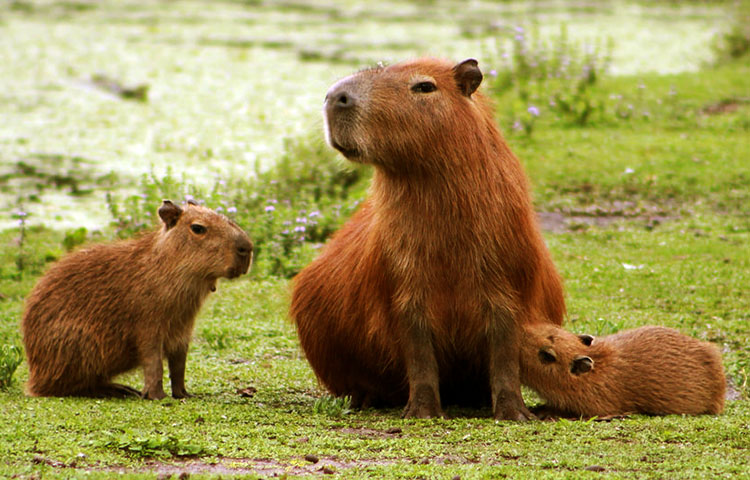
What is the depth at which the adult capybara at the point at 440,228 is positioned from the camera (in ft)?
17.7

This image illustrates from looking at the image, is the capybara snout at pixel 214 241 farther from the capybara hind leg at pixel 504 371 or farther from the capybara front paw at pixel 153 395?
the capybara hind leg at pixel 504 371

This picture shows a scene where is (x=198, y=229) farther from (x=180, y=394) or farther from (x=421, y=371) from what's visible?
(x=421, y=371)

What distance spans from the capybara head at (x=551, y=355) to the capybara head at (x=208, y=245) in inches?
65.5

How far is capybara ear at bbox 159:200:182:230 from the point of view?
6176 mm

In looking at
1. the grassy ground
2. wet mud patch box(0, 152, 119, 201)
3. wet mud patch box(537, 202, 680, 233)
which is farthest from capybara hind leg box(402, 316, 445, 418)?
wet mud patch box(0, 152, 119, 201)

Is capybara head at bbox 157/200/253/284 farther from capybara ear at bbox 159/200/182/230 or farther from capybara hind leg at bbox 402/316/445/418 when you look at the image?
capybara hind leg at bbox 402/316/445/418

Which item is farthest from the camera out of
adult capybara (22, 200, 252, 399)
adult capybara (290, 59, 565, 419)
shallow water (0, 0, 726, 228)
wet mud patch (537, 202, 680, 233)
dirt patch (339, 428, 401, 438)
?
shallow water (0, 0, 726, 228)

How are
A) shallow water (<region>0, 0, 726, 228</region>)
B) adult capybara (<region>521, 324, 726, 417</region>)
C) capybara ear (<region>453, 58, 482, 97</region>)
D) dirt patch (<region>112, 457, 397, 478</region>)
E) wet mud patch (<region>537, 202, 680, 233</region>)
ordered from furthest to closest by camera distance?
shallow water (<region>0, 0, 726, 228</region>), wet mud patch (<region>537, 202, 680, 233</region>), adult capybara (<region>521, 324, 726, 417</region>), capybara ear (<region>453, 58, 482, 97</region>), dirt patch (<region>112, 457, 397, 478</region>)

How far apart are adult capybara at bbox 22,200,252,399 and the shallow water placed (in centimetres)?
98

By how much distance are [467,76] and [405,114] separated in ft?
1.37

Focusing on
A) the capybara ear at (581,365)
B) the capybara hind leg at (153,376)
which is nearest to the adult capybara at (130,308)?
the capybara hind leg at (153,376)

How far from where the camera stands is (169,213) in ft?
20.3

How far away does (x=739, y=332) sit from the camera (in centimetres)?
759

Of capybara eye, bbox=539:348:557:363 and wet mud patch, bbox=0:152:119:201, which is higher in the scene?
capybara eye, bbox=539:348:557:363
